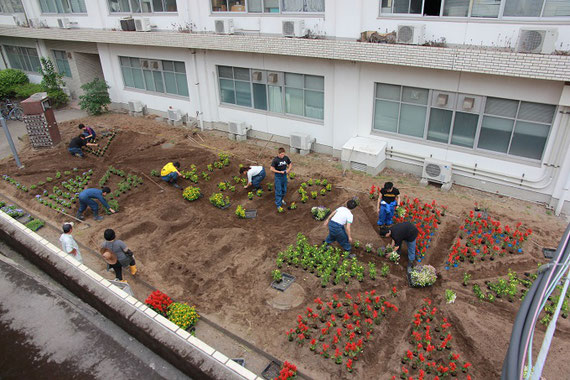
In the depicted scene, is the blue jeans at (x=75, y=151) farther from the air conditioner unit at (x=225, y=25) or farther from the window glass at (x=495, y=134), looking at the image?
the window glass at (x=495, y=134)

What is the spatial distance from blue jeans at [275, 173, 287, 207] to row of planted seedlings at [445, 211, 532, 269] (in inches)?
179

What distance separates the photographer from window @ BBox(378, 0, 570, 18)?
8841 mm

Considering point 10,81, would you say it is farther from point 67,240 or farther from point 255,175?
point 67,240

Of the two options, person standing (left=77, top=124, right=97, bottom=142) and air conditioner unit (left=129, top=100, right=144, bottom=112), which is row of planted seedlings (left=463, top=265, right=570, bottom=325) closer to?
person standing (left=77, top=124, right=97, bottom=142)

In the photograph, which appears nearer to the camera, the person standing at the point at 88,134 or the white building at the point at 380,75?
the white building at the point at 380,75

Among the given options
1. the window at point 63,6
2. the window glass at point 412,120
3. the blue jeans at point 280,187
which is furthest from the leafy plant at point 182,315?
the window at point 63,6

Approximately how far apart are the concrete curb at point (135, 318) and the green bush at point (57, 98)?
17436 mm

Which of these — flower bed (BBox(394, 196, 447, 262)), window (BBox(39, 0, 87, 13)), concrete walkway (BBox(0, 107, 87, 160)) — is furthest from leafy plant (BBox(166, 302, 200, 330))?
window (BBox(39, 0, 87, 13))

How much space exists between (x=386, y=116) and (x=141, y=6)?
11650 millimetres

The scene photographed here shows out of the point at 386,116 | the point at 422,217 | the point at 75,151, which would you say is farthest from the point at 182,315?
the point at 75,151

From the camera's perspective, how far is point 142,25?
1617 centimetres

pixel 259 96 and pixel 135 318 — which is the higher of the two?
pixel 135 318

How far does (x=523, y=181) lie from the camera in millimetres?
10492

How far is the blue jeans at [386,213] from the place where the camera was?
30.9ft
